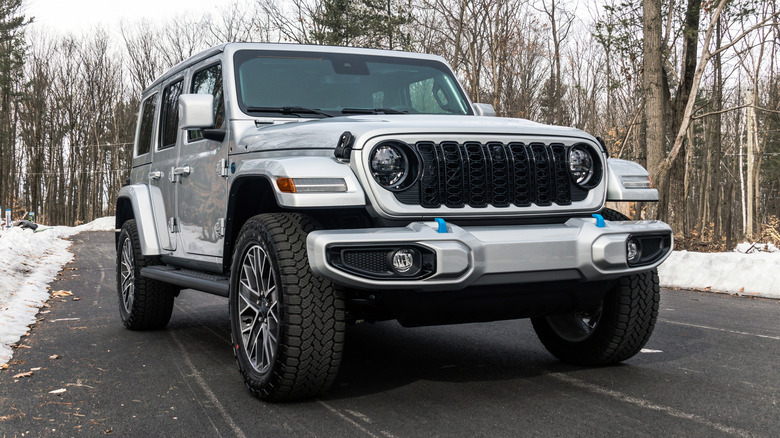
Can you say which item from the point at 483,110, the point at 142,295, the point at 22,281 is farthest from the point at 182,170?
the point at 22,281

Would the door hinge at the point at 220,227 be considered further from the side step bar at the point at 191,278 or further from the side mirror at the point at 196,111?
the side mirror at the point at 196,111

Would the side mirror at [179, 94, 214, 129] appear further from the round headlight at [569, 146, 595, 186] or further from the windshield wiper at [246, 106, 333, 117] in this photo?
the round headlight at [569, 146, 595, 186]

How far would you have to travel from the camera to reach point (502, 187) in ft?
13.2

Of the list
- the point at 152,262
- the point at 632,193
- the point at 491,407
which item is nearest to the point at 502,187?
the point at 632,193

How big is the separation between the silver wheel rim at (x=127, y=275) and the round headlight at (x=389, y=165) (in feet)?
12.8

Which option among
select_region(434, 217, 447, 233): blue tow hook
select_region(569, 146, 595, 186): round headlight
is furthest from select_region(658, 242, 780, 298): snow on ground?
select_region(434, 217, 447, 233): blue tow hook

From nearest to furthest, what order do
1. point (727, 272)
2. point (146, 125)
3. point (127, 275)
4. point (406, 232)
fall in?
point (406, 232) → point (127, 275) → point (146, 125) → point (727, 272)

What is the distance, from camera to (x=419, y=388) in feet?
14.3

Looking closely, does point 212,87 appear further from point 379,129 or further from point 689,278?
point 689,278

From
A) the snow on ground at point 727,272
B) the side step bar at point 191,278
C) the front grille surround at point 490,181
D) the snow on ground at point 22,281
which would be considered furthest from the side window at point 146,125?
the snow on ground at point 727,272

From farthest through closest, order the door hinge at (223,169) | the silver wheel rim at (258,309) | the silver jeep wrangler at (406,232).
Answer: the door hinge at (223,169) < the silver wheel rim at (258,309) < the silver jeep wrangler at (406,232)

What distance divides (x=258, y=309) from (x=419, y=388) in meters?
1.07

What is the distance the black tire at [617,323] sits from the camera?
14.7 feet

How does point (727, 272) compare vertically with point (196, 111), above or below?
below
